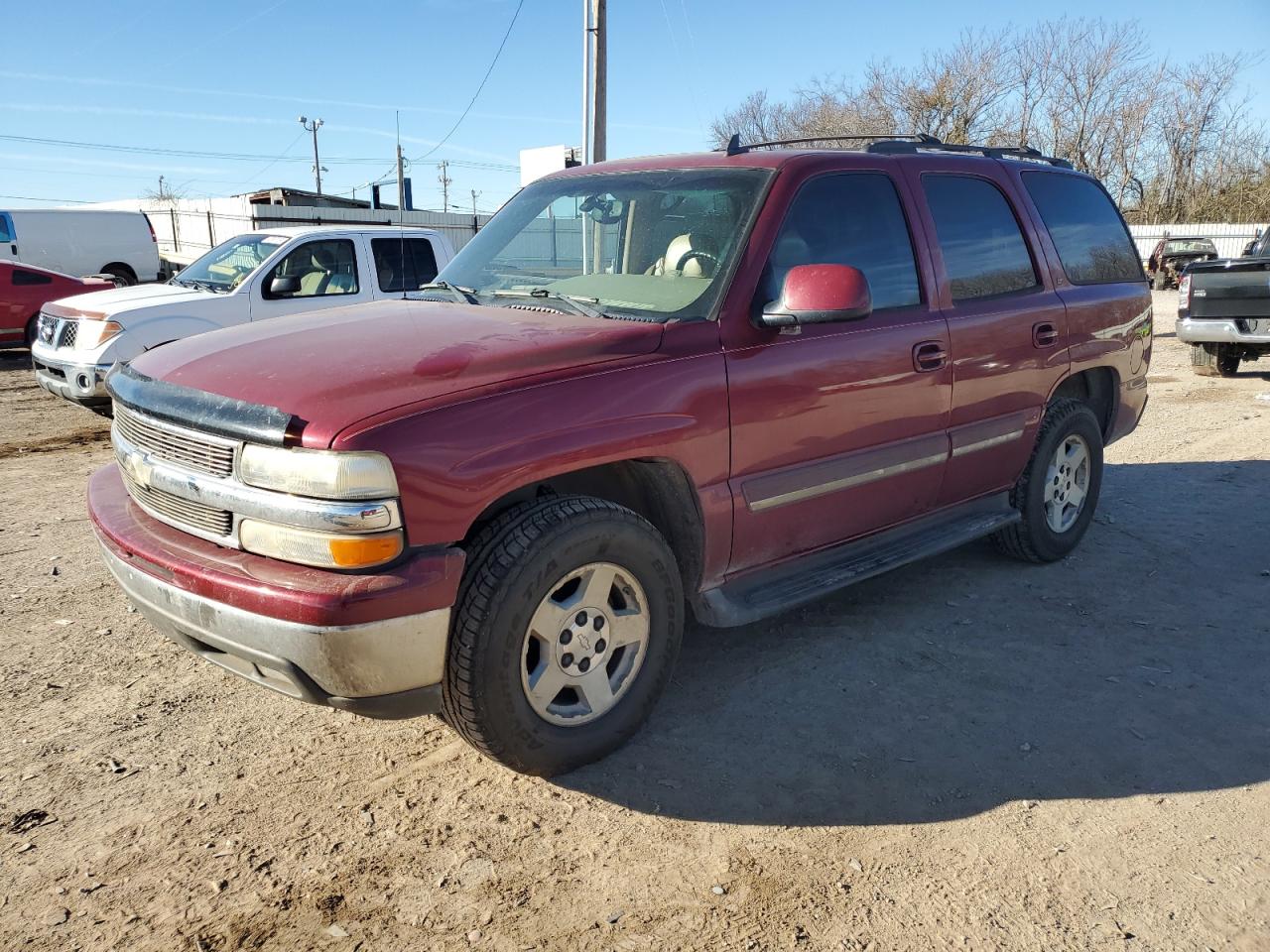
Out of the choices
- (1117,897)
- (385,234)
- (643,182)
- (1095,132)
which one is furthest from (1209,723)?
(1095,132)

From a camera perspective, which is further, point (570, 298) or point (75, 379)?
point (75, 379)

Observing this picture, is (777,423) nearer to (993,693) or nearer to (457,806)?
(993,693)

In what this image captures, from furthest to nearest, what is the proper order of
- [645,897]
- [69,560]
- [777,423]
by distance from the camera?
[69,560] → [777,423] → [645,897]

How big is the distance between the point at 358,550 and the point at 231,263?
25.8 ft

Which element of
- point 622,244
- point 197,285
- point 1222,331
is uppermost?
point 622,244

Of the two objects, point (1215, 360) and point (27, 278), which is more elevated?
point (27, 278)

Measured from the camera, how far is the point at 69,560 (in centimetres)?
507

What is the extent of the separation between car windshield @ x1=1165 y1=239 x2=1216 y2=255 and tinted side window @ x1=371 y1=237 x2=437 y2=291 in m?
24.5

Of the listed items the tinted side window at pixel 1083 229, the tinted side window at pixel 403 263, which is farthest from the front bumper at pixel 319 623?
the tinted side window at pixel 403 263

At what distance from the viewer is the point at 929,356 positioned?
13.4 feet

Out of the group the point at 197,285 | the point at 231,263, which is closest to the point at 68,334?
the point at 197,285

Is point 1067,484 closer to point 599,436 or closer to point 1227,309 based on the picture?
point 599,436

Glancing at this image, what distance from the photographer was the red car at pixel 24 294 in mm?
13781

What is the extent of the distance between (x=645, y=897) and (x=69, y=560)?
3890mm
